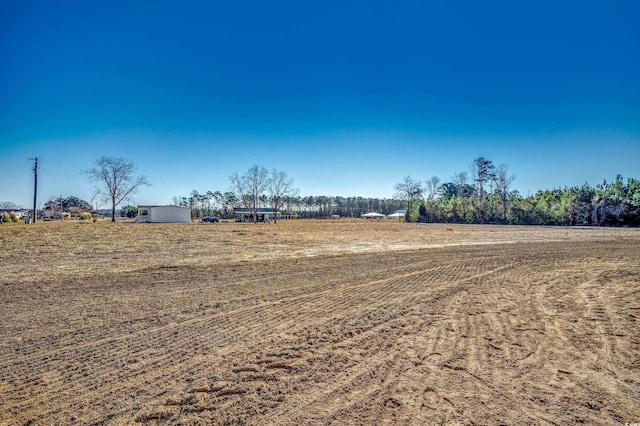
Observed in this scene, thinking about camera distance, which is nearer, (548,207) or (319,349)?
(319,349)

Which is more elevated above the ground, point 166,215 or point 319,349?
point 166,215

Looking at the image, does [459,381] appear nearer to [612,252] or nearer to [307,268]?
[307,268]

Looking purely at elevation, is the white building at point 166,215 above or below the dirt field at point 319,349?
above

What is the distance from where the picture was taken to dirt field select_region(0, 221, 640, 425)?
120 inches

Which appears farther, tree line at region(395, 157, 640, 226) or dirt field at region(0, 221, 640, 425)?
tree line at region(395, 157, 640, 226)

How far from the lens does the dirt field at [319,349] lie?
9.96ft

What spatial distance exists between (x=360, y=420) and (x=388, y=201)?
107 meters

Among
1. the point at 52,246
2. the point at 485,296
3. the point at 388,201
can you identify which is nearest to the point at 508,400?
the point at 485,296

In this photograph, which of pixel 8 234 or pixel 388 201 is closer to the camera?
pixel 8 234

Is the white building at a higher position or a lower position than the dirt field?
higher

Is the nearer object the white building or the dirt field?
the dirt field

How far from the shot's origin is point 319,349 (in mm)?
4336

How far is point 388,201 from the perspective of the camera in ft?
352

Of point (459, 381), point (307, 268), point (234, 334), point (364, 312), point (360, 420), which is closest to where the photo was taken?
point (360, 420)
